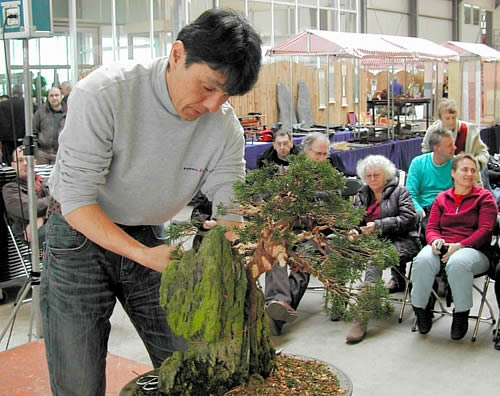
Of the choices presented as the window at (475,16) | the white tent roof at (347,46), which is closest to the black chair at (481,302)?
the white tent roof at (347,46)

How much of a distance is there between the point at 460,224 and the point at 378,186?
54 cm

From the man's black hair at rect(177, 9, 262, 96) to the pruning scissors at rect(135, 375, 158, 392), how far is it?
66 cm

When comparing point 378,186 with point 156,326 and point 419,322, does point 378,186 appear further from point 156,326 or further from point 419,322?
point 156,326

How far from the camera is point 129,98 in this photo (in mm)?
1546

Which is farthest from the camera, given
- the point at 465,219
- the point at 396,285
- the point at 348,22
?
the point at 348,22

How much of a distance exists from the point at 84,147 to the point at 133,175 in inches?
5.4

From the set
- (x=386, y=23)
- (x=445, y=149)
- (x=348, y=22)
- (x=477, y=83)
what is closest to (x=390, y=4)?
(x=386, y=23)

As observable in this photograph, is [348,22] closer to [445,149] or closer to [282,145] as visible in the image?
[282,145]

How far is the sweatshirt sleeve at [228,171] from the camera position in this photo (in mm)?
1687

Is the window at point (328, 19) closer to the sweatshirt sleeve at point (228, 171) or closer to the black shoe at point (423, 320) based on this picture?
the black shoe at point (423, 320)

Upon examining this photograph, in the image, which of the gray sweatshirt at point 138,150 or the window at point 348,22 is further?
the window at point 348,22

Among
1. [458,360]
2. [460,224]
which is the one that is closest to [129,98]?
[458,360]

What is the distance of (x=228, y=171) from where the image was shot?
1693 millimetres

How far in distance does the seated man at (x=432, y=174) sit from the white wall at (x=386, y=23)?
1309 cm
